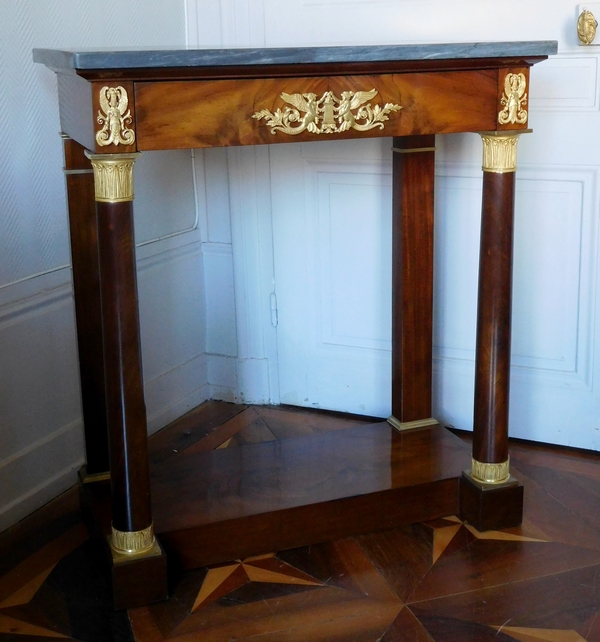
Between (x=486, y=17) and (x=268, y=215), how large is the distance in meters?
0.83

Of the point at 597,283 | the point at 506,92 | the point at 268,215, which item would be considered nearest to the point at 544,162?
the point at 597,283

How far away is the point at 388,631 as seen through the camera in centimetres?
168

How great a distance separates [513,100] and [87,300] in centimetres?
101

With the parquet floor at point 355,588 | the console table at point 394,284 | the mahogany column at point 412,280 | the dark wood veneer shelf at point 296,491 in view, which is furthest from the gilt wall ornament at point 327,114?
the parquet floor at point 355,588

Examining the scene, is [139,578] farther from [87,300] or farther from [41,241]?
[41,241]

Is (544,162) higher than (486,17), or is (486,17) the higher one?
(486,17)

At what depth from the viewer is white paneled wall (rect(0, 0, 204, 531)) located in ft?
6.64

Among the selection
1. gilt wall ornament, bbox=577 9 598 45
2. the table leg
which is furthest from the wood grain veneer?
gilt wall ornament, bbox=577 9 598 45

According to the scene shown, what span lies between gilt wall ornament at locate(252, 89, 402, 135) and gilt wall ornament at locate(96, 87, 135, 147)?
238mm

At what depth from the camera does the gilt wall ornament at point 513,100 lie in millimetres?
1786

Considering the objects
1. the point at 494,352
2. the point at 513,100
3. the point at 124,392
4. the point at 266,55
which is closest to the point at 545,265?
the point at 494,352

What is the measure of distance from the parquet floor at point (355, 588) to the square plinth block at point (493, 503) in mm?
23

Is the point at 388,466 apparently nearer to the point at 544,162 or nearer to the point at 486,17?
the point at 544,162

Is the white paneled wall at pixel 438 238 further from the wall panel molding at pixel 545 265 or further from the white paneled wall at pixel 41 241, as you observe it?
the white paneled wall at pixel 41 241
